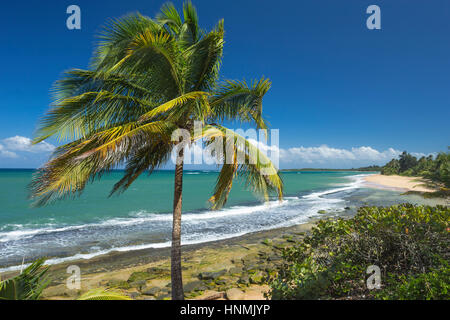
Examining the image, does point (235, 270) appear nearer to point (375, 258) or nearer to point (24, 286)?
point (375, 258)

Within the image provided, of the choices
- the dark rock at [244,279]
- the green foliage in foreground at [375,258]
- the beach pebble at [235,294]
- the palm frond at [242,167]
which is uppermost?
the palm frond at [242,167]

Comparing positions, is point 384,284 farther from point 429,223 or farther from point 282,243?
point 282,243

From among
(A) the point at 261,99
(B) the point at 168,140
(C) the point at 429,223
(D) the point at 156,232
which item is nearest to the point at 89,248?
(D) the point at 156,232

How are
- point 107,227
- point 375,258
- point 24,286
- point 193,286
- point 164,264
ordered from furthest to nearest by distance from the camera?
point 107,227 < point 164,264 < point 193,286 < point 375,258 < point 24,286

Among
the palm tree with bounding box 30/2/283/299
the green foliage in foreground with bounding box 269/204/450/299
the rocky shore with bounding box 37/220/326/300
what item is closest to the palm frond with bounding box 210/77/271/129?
the palm tree with bounding box 30/2/283/299

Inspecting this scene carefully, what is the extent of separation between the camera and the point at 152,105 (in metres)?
4.92

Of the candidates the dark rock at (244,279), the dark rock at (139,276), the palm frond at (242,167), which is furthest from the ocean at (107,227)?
the dark rock at (139,276)

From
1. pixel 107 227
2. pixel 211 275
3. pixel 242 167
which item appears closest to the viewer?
pixel 242 167

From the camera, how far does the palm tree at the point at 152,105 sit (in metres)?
3.83

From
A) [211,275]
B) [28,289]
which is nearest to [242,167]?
[28,289]

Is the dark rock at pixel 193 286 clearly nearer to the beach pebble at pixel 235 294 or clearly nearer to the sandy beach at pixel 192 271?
the sandy beach at pixel 192 271

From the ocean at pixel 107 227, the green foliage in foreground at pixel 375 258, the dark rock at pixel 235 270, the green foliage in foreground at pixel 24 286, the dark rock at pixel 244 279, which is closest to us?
the green foliage in foreground at pixel 24 286

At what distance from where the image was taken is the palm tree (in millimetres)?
3826
